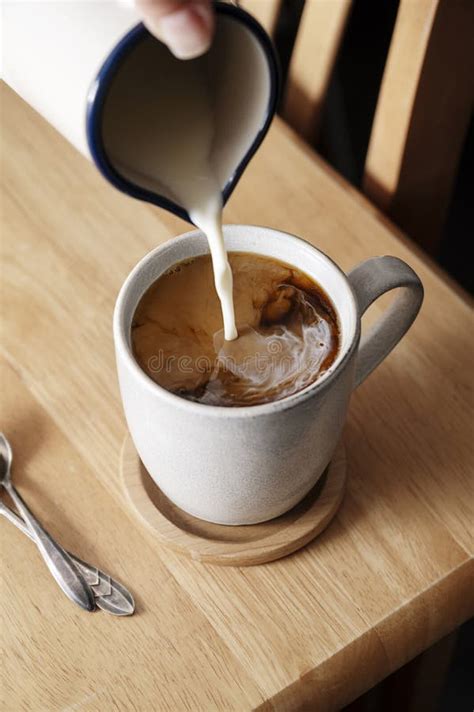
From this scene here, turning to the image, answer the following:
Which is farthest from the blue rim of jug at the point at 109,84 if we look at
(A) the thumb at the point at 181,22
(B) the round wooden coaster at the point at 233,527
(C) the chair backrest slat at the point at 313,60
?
(C) the chair backrest slat at the point at 313,60

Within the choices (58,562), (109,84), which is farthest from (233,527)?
(109,84)

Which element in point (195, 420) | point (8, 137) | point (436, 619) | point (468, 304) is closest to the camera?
point (195, 420)

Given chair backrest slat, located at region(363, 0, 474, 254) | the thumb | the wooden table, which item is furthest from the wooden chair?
the thumb

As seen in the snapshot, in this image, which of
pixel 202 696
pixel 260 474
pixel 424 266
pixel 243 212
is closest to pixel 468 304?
pixel 424 266

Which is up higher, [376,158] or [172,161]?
[172,161]

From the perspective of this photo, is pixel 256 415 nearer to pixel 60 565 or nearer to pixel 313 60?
pixel 60 565

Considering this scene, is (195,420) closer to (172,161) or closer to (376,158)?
(172,161)
